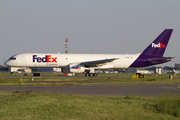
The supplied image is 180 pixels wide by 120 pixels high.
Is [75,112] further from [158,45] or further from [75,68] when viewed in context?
[158,45]

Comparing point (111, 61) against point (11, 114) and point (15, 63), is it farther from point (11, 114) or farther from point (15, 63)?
point (11, 114)

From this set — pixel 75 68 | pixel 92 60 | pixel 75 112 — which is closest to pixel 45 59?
pixel 75 68

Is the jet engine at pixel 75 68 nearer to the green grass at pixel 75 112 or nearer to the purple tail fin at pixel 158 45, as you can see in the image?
the purple tail fin at pixel 158 45

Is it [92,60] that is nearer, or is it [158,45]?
[92,60]

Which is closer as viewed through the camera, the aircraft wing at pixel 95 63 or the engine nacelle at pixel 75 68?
the engine nacelle at pixel 75 68

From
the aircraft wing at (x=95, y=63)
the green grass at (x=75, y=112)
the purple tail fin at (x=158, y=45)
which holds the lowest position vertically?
the green grass at (x=75, y=112)

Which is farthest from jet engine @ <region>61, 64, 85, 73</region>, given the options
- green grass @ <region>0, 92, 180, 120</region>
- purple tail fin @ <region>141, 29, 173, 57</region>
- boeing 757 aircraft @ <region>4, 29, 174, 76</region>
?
green grass @ <region>0, 92, 180, 120</region>

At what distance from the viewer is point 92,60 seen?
50.2 meters

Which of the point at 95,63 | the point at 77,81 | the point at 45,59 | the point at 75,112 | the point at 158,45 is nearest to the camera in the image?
the point at 75,112

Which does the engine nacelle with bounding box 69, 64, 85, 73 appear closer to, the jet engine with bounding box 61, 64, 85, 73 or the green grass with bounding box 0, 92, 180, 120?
the jet engine with bounding box 61, 64, 85, 73

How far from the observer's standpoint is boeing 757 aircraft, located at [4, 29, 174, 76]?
4759 centimetres

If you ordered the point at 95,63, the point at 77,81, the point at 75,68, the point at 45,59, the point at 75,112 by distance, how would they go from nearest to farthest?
1. the point at 75,112
2. the point at 77,81
3. the point at 75,68
4. the point at 45,59
5. the point at 95,63

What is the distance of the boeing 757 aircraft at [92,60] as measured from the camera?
47.6m

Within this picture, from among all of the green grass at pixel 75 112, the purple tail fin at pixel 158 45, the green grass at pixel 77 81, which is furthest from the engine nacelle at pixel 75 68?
the green grass at pixel 75 112
